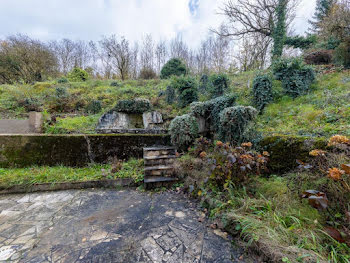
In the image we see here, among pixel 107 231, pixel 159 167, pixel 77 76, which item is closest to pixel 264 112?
pixel 159 167

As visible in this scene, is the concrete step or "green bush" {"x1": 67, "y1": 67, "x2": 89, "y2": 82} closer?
the concrete step

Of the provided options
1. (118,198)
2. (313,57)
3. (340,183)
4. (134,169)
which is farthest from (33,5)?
(313,57)

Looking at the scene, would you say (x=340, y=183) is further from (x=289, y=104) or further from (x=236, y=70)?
(x=236, y=70)

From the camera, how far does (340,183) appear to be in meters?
1.50

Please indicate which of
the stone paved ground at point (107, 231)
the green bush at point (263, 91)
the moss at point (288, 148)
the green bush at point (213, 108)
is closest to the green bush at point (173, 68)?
the green bush at point (263, 91)

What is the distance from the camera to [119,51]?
1243cm

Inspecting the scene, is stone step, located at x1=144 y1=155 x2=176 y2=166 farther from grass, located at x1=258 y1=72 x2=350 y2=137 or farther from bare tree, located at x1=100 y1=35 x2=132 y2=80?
bare tree, located at x1=100 y1=35 x2=132 y2=80

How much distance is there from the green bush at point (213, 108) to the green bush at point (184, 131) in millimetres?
390

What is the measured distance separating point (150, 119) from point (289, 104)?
4.43m

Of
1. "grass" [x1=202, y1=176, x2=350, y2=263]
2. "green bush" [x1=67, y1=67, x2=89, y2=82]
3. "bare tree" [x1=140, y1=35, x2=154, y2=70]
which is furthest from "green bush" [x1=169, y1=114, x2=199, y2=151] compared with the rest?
"bare tree" [x1=140, y1=35, x2=154, y2=70]

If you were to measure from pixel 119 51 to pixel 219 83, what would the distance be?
1070 cm

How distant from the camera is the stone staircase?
2976mm

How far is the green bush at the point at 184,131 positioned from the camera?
3.56 metres

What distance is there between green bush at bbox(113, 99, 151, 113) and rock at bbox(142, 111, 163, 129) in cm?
25
